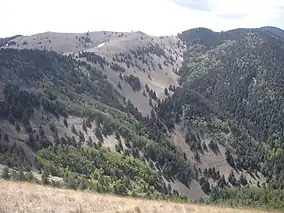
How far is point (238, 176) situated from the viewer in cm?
18625

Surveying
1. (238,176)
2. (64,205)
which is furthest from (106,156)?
(64,205)

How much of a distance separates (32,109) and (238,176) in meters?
96.3

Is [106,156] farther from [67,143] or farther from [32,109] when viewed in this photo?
[32,109]

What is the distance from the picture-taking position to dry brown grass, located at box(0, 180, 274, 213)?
20.5 m

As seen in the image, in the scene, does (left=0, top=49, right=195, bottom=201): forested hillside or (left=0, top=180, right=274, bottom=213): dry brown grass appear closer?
(left=0, top=180, right=274, bottom=213): dry brown grass

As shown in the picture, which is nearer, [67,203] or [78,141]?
[67,203]

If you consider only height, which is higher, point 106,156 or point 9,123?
point 9,123

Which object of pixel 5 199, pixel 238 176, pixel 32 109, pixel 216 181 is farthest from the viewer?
pixel 238 176

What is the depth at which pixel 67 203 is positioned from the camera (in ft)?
70.8

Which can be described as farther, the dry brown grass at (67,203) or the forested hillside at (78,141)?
the forested hillside at (78,141)

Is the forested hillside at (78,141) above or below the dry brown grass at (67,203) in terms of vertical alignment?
below

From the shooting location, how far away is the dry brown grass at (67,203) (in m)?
20.5

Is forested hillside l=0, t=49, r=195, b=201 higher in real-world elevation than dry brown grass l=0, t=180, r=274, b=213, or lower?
lower

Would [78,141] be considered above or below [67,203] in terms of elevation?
below
